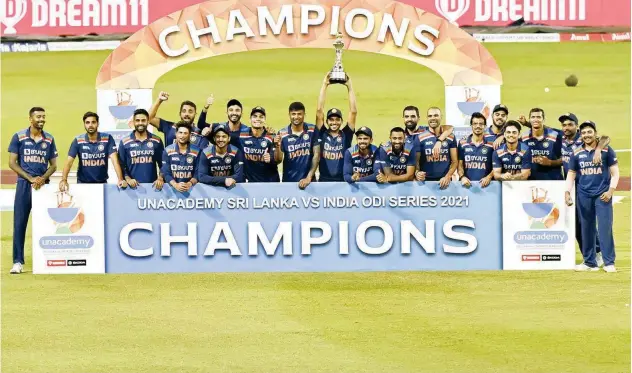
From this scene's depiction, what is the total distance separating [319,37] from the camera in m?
18.2

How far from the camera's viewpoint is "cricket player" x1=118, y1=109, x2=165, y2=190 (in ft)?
46.9

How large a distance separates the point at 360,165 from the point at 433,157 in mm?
774

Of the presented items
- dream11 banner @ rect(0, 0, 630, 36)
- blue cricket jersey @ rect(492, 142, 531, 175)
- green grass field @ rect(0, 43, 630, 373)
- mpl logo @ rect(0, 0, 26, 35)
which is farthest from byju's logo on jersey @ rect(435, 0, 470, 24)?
blue cricket jersey @ rect(492, 142, 531, 175)

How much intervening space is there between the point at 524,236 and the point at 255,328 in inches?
159

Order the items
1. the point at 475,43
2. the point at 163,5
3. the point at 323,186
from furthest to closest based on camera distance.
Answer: the point at 163,5 < the point at 475,43 < the point at 323,186

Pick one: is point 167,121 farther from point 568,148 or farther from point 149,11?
point 149,11

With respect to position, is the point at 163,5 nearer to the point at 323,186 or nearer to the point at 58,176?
the point at 58,176

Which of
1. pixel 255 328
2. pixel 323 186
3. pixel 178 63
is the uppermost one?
pixel 178 63

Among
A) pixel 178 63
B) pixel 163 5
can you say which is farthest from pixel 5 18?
pixel 178 63

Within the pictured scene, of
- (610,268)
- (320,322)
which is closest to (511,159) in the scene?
(610,268)

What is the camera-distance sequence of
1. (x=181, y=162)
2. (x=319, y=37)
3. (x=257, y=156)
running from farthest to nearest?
1. (x=319, y=37)
2. (x=257, y=156)
3. (x=181, y=162)

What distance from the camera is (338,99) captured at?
36.5m

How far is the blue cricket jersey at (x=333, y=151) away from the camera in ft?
47.1

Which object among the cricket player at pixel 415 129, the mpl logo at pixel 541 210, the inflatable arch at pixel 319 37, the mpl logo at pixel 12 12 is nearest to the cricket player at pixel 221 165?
the cricket player at pixel 415 129
